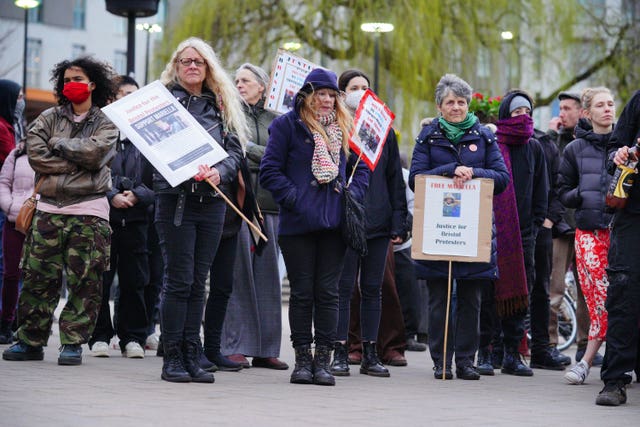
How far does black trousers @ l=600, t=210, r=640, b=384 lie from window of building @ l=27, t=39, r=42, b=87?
52.6 meters

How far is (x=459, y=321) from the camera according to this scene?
9461mm

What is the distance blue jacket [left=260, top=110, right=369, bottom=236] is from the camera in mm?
8312

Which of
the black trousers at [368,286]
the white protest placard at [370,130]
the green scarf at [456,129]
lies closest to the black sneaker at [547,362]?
the black trousers at [368,286]

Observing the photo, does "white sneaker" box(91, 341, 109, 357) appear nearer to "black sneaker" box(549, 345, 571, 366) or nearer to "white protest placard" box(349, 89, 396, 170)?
"white protest placard" box(349, 89, 396, 170)

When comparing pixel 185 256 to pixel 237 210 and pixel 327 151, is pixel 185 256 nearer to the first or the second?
pixel 237 210

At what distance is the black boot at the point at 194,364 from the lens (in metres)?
8.15

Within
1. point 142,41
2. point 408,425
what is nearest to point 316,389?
point 408,425

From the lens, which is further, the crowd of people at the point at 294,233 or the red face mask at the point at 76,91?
the red face mask at the point at 76,91

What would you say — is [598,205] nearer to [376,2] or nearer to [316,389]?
[316,389]

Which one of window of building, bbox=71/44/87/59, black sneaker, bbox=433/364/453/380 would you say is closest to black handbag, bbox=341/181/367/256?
black sneaker, bbox=433/364/453/380

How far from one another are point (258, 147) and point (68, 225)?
1.60 meters

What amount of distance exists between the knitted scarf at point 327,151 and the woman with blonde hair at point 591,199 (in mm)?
2115

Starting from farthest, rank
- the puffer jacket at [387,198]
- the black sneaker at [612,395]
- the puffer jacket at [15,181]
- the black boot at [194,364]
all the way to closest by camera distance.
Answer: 1. the puffer jacket at [15,181]
2. the puffer jacket at [387,198]
3. the black boot at [194,364]
4. the black sneaker at [612,395]

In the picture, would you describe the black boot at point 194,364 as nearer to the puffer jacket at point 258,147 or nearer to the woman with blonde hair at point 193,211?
the woman with blonde hair at point 193,211
